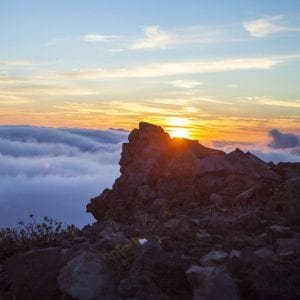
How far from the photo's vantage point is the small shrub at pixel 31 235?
41.3ft

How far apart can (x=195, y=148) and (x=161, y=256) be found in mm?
13112

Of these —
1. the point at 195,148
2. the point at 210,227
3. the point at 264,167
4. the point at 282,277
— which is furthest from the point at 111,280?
the point at 195,148

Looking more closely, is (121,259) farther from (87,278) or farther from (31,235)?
(31,235)

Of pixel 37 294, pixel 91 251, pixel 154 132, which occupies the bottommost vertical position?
pixel 37 294

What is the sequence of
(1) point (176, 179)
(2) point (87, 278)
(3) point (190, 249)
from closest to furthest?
1. (2) point (87, 278)
2. (3) point (190, 249)
3. (1) point (176, 179)

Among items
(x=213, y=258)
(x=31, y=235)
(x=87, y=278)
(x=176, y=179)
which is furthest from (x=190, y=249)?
(x=176, y=179)

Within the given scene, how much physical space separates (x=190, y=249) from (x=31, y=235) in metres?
4.06

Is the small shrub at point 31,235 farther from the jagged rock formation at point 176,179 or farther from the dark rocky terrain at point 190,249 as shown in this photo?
the jagged rock formation at point 176,179

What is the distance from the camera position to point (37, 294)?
32.2ft

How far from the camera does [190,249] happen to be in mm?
11016

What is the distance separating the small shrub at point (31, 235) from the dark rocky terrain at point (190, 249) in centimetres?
43

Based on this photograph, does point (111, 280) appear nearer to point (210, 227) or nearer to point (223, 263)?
point (223, 263)

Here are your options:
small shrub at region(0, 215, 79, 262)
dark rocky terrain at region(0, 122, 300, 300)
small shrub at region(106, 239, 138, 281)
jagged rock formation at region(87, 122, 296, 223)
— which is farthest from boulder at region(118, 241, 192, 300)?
jagged rock formation at region(87, 122, 296, 223)

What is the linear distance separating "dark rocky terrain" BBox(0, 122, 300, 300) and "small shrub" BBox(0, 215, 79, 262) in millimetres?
430
